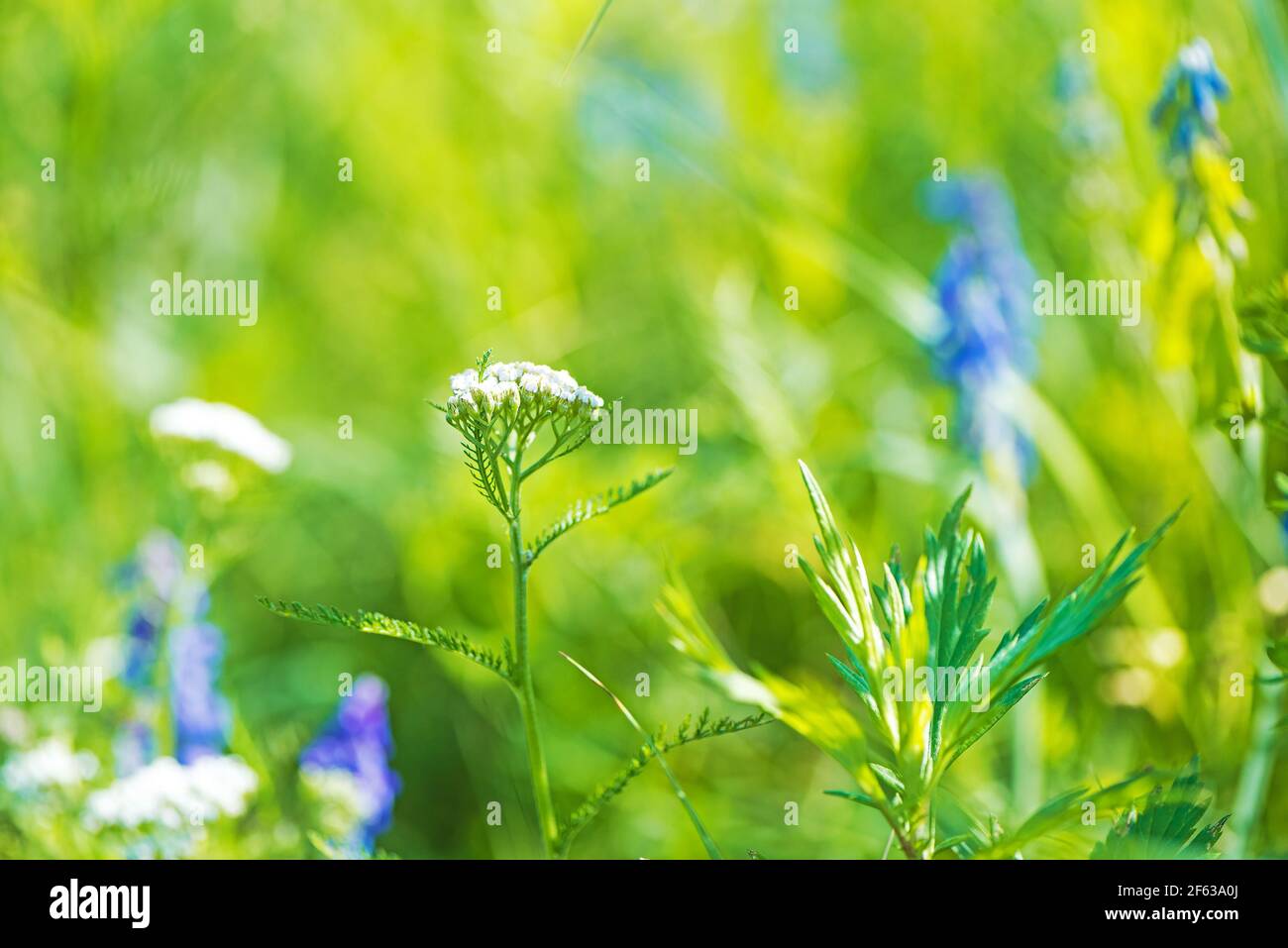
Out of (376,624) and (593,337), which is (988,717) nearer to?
(376,624)

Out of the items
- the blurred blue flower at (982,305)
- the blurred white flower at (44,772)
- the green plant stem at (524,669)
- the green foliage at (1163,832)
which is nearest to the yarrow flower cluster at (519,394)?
the green plant stem at (524,669)

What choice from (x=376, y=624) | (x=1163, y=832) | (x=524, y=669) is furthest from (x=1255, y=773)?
(x=376, y=624)

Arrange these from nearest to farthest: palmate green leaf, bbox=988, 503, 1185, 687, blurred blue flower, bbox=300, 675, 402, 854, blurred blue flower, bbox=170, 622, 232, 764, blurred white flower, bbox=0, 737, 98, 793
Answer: palmate green leaf, bbox=988, 503, 1185, 687 < blurred white flower, bbox=0, 737, 98, 793 < blurred blue flower, bbox=300, 675, 402, 854 < blurred blue flower, bbox=170, 622, 232, 764

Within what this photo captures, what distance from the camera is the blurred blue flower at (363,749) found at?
4.57 feet

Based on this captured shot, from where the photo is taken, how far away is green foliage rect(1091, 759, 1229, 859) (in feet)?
2.76

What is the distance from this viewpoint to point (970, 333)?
5.79 feet

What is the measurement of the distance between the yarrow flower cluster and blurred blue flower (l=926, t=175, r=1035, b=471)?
1064mm

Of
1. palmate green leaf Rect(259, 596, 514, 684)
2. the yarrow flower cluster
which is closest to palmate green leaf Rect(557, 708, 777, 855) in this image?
palmate green leaf Rect(259, 596, 514, 684)

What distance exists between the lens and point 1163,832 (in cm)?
85

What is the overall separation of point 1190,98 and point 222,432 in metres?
1.27

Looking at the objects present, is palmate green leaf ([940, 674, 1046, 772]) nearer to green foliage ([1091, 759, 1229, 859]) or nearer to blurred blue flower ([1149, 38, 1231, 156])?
green foliage ([1091, 759, 1229, 859])

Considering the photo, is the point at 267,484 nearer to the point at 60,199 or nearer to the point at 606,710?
the point at 606,710

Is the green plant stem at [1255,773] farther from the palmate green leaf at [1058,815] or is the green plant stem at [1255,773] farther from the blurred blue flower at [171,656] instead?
the blurred blue flower at [171,656]
